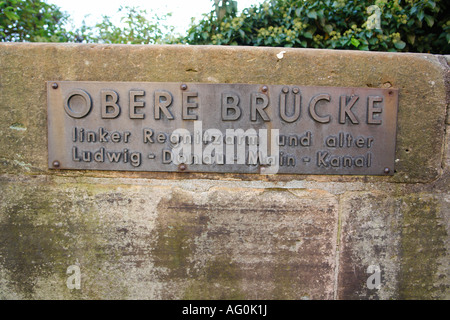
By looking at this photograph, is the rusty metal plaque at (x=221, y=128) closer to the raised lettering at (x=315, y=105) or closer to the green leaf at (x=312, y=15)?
the raised lettering at (x=315, y=105)

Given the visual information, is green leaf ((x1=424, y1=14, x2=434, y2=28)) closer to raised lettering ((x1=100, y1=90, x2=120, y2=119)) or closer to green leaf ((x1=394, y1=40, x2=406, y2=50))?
green leaf ((x1=394, y1=40, x2=406, y2=50))

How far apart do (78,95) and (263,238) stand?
4.50ft

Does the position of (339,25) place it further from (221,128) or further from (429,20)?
(221,128)

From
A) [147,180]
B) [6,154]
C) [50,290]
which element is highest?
[6,154]

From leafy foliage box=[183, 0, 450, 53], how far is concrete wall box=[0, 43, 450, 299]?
2.96ft

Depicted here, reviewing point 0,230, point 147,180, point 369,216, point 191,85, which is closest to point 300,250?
point 369,216

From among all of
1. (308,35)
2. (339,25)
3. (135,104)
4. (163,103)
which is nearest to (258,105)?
(163,103)

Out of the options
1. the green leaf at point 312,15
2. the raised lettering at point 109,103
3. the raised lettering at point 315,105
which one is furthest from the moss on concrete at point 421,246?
the raised lettering at point 109,103

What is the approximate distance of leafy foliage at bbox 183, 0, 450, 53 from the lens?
240 cm

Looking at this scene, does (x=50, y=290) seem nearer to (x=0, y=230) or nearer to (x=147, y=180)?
(x=0, y=230)

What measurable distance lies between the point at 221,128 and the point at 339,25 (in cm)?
177

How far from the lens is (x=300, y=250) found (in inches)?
68.3

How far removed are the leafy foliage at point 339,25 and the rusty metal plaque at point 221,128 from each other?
1.07 m

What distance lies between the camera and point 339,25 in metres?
2.64
